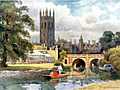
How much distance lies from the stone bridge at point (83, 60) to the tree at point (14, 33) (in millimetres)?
339

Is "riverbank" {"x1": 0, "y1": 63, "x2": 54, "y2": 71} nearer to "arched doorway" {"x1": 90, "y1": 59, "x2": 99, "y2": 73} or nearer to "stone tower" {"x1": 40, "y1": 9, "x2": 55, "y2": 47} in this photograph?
"stone tower" {"x1": 40, "y1": 9, "x2": 55, "y2": 47}

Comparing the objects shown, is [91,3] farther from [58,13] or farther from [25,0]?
[25,0]

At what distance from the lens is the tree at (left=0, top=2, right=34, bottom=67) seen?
9.84 ft

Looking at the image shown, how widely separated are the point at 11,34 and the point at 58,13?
42 cm

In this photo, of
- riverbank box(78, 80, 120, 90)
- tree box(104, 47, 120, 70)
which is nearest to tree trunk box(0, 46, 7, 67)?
riverbank box(78, 80, 120, 90)

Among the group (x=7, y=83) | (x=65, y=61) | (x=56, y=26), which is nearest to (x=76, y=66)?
(x=65, y=61)

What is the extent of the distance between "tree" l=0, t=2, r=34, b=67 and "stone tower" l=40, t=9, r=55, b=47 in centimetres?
10

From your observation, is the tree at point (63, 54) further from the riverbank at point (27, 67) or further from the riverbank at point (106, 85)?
the riverbank at point (106, 85)

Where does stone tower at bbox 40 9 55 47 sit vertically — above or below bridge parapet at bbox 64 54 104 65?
above

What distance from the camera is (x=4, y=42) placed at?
301cm

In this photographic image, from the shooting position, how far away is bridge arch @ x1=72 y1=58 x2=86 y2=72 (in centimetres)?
293

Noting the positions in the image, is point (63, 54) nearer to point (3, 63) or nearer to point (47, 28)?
point (47, 28)

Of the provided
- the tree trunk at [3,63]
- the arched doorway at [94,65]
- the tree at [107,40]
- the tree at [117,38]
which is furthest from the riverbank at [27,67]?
the tree at [117,38]

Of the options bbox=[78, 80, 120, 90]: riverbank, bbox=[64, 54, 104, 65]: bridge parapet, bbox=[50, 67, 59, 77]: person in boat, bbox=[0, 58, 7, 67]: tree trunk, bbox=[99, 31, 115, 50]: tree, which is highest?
bbox=[99, 31, 115, 50]: tree
